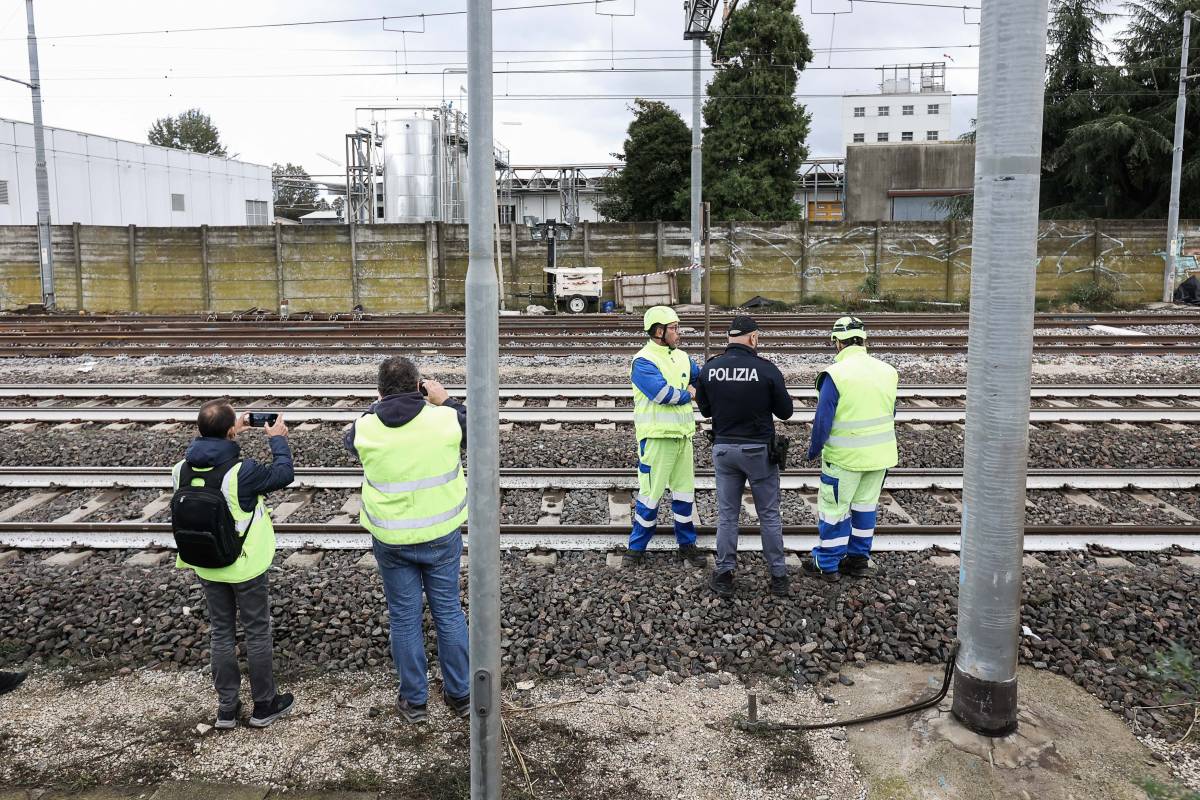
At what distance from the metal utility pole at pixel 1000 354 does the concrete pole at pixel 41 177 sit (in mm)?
28856

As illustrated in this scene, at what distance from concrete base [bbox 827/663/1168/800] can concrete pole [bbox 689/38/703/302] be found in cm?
2297

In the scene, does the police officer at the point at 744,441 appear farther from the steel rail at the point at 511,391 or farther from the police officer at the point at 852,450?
the steel rail at the point at 511,391

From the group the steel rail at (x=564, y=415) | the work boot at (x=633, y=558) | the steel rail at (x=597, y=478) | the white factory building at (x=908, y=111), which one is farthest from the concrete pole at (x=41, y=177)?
the white factory building at (x=908, y=111)

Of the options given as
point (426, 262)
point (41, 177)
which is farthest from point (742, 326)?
point (41, 177)

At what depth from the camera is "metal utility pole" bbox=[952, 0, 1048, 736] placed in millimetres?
4453

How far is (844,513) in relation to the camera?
687cm

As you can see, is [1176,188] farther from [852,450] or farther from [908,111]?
[908,111]

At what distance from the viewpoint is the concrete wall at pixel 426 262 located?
31.4 metres

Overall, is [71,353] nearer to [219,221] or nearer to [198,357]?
[198,357]

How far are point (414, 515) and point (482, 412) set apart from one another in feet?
5.30

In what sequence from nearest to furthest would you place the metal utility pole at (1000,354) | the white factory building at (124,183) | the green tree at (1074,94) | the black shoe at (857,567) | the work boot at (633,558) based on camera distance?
the metal utility pole at (1000,354) → the black shoe at (857,567) → the work boot at (633,558) → the green tree at (1074,94) → the white factory building at (124,183)

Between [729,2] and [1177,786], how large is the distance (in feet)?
75.1

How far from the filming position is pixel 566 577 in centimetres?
698

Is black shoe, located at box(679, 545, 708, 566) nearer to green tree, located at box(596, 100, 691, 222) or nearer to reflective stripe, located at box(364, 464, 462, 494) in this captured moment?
reflective stripe, located at box(364, 464, 462, 494)
